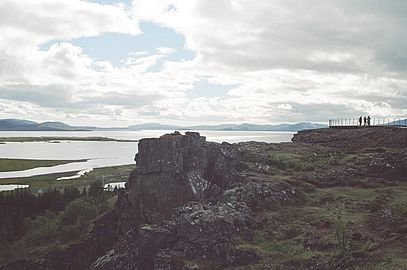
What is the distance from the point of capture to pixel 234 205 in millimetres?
44031

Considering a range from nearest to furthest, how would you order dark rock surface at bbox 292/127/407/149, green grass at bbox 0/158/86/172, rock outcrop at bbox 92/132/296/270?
rock outcrop at bbox 92/132/296/270 → dark rock surface at bbox 292/127/407/149 → green grass at bbox 0/158/86/172

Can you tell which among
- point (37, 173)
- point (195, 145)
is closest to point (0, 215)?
point (195, 145)

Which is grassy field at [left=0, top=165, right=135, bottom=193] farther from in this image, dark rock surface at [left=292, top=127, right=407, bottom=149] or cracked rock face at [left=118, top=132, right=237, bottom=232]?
dark rock surface at [left=292, top=127, right=407, bottom=149]

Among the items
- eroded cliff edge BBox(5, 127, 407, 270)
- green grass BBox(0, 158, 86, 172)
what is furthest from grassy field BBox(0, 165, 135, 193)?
eroded cliff edge BBox(5, 127, 407, 270)

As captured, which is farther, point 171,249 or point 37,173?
point 37,173

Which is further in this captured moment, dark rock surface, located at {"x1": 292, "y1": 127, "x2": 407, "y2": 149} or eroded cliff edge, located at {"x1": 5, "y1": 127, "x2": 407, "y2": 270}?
dark rock surface, located at {"x1": 292, "y1": 127, "x2": 407, "y2": 149}

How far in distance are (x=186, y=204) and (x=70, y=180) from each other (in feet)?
329

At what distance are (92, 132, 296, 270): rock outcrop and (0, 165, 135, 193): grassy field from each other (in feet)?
233

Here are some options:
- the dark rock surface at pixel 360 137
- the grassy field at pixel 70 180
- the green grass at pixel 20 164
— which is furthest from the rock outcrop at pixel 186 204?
the green grass at pixel 20 164

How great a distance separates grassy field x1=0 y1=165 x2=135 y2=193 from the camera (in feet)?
402

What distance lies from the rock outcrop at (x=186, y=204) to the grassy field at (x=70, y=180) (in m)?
71.2

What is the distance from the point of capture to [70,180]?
5305 inches

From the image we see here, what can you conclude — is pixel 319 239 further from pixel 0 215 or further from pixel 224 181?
pixel 0 215

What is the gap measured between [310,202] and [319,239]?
1178 centimetres
